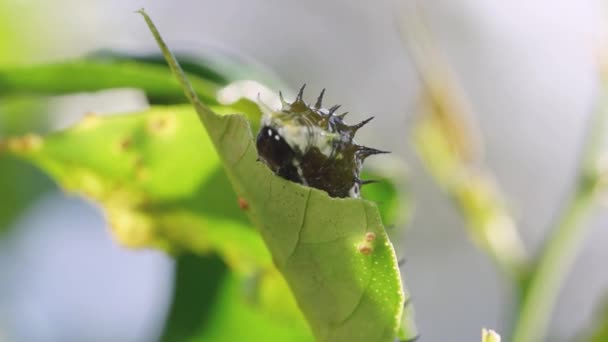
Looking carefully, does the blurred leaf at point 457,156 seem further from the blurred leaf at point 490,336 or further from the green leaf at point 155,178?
the blurred leaf at point 490,336

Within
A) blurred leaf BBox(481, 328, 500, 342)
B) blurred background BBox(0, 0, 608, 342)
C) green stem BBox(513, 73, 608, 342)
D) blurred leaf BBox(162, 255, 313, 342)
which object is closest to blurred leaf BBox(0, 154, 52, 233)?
blurred leaf BBox(162, 255, 313, 342)

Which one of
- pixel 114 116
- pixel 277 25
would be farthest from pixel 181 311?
pixel 277 25

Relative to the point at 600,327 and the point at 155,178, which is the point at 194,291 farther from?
the point at 600,327

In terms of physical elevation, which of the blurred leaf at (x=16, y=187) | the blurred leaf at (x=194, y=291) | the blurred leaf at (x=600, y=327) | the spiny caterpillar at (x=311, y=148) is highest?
the blurred leaf at (x=16, y=187)

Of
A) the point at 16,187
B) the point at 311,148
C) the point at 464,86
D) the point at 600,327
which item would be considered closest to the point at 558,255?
the point at 600,327

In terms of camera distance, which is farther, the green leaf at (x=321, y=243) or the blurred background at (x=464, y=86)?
the blurred background at (x=464, y=86)

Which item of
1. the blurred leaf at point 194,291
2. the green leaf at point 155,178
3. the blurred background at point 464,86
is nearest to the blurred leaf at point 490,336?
the green leaf at point 155,178

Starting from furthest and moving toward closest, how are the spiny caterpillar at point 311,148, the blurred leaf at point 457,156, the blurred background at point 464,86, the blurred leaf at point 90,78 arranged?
the blurred background at point 464,86 → the blurred leaf at point 457,156 → the blurred leaf at point 90,78 → the spiny caterpillar at point 311,148

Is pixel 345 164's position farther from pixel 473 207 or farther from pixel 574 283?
pixel 574 283

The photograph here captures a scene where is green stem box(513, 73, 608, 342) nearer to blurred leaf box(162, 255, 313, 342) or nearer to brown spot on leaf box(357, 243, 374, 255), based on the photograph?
blurred leaf box(162, 255, 313, 342)
